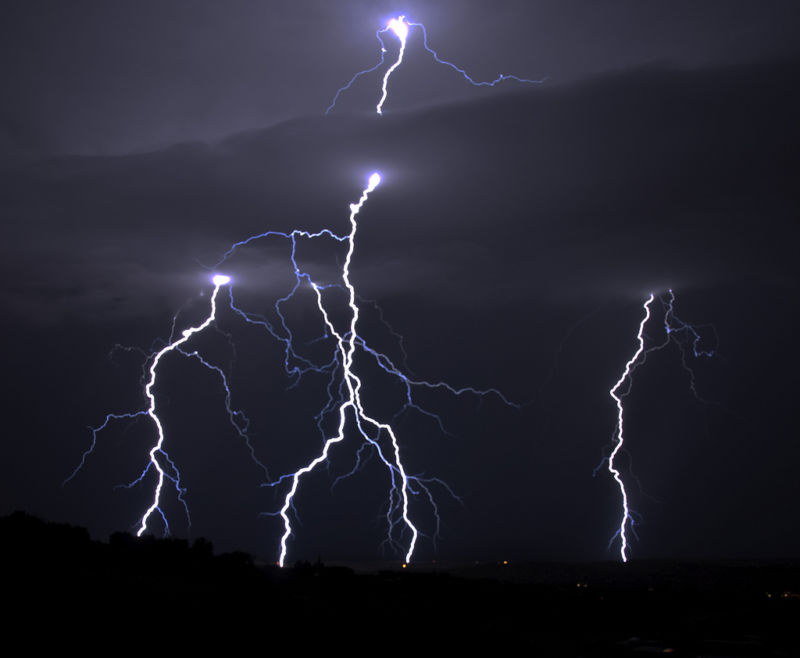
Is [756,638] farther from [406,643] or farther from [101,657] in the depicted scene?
[101,657]

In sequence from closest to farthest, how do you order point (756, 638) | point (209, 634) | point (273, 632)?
point (209, 634)
point (273, 632)
point (756, 638)

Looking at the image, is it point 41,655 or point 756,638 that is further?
point 756,638

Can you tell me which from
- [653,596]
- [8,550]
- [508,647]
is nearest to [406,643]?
[508,647]

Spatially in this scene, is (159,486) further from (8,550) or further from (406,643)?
(406,643)

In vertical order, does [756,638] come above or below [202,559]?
below

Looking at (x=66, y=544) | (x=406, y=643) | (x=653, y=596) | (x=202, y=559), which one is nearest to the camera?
(x=406, y=643)

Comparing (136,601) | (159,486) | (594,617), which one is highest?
(159,486)
